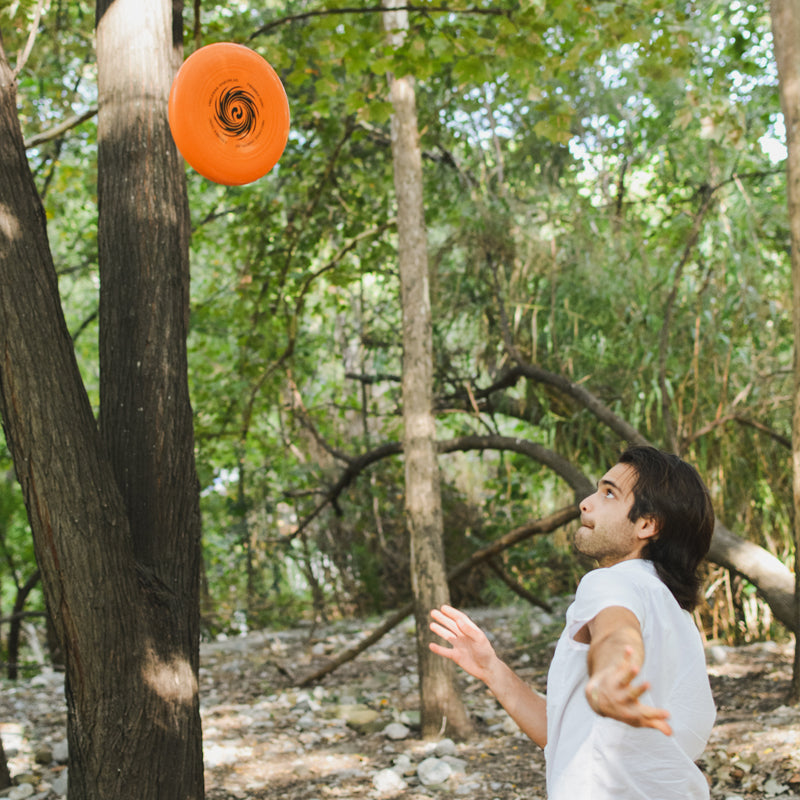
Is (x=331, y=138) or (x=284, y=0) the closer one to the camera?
(x=331, y=138)

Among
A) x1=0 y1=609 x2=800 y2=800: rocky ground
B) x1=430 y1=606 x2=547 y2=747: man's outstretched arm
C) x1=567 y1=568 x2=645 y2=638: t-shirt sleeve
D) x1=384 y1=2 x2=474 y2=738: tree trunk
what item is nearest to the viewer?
x1=567 y1=568 x2=645 y2=638: t-shirt sleeve

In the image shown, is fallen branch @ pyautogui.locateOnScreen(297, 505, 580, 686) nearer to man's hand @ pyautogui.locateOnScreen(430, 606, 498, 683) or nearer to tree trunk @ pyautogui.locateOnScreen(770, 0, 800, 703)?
tree trunk @ pyautogui.locateOnScreen(770, 0, 800, 703)

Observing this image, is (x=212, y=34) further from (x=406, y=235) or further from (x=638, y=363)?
(x=638, y=363)

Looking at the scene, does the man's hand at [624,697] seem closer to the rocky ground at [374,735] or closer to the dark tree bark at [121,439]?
the dark tree bark at [121,439]

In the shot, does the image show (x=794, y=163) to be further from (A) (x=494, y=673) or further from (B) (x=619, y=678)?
(B) (x=619, y=678)

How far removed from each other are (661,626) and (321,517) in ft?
23.2

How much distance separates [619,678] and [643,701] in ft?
0.75

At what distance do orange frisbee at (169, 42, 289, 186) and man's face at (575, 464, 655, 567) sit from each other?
4.62ft

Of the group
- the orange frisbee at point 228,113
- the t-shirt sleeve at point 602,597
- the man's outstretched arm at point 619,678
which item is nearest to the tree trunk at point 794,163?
the orange frisbee at point 228,113

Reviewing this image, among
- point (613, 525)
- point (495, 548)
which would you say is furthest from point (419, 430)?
point (613, 525)

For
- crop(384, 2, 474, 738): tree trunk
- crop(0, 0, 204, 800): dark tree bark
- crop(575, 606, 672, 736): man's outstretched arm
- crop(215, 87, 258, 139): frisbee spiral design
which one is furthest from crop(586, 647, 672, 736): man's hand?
crop(384, 2, 474, 738): tree trunk

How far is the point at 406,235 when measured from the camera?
4.93 metres

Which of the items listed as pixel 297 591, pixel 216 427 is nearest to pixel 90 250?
pixel 216 427

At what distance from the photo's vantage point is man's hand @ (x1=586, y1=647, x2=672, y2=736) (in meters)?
1.27
